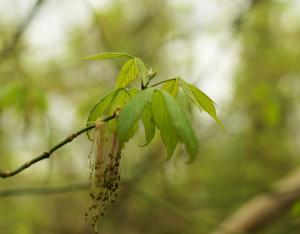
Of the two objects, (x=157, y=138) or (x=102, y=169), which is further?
(x=157, y=138)

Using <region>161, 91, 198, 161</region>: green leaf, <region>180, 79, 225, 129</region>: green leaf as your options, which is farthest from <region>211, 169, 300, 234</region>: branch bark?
<region>161, 91, 198, 161</region>: green leaf

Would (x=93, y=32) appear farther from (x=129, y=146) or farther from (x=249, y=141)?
(x=249, y=141)

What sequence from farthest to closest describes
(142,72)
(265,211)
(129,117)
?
(265,211) < (142,72) < (129,117)

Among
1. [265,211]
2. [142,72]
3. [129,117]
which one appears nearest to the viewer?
[129,117]

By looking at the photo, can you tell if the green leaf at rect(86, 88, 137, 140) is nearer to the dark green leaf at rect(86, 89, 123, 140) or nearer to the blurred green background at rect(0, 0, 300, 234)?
the dark green leaf at rect(86, 89, 123, 140)

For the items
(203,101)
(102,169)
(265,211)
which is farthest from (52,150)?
(265,211)

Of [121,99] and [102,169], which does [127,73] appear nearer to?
[121,99]

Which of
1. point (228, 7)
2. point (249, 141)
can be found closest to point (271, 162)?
point (249, 141)

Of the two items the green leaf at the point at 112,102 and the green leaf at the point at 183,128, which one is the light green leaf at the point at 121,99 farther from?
the green leaf at the point at 183,128

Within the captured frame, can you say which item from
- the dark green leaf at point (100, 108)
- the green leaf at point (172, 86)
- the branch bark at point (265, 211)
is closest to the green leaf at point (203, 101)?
the green leaf at point (172, 86)
